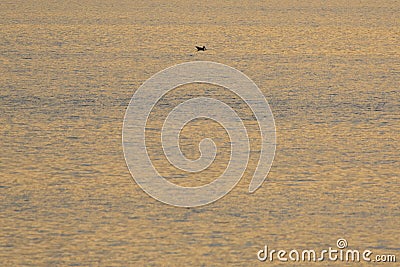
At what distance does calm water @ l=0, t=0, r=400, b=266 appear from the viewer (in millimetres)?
3404

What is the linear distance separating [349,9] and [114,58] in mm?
3797

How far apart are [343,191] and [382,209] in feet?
0.92

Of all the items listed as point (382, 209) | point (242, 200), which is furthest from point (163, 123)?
point (382, 209)

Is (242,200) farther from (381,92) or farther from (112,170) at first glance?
(381,92)

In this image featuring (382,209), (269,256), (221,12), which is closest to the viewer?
(269,256)

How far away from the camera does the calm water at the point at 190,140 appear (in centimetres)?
340

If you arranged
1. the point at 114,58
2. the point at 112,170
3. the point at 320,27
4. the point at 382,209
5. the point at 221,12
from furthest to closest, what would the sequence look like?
the point at 221,12 → the point at 320,27 → the point at 114,58 → the point at 112,170 → the point at 382,209

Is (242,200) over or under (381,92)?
under

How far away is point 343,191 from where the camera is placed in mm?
4008

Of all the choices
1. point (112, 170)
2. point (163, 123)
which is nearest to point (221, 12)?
point (163, 123)

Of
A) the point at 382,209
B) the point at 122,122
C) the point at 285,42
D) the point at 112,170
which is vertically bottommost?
the point at 382,209

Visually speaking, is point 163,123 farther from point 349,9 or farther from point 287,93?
point 349,9

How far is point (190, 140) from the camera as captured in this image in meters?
4.86

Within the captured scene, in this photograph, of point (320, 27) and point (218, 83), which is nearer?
point (218, 83)
